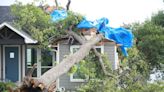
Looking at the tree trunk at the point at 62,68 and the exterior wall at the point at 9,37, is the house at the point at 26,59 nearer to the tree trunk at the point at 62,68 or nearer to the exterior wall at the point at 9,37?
the exterior wall at the point at 9,37

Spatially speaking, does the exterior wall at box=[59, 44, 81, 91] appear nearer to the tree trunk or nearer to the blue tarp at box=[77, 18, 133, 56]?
the blue tarp at box=[77, 18, 133, 56]

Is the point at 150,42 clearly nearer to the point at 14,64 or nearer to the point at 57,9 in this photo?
the point at 14,64

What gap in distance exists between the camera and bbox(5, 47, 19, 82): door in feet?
68.9

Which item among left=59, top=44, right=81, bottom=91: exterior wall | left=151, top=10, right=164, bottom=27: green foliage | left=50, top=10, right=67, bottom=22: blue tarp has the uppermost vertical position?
left=151, top=10, right=164, bottom=27: green foliage

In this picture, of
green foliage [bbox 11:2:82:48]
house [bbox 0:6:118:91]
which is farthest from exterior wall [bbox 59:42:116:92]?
green foliage [bbox 11:2:82:48]

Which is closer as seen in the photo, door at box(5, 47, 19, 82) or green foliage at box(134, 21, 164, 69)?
door at box(5, 47, 19, 82)

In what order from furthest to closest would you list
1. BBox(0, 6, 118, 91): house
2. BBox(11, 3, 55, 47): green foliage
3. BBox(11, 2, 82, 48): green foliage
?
BBox(0, 6, 118, 91): house < BBox(11, 3, 55, 47): green foliage < BBox(11, 2, 82, 48): green foliage

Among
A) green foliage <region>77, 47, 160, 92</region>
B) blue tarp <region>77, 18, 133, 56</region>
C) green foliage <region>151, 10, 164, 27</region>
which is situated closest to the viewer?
green foliage <region>77, 47, 160, 92</region>

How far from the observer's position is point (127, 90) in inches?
510

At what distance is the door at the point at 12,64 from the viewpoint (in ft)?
68.9

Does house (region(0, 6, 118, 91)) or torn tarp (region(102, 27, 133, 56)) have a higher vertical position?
torn tarp (region(102, 27, 133, 56))

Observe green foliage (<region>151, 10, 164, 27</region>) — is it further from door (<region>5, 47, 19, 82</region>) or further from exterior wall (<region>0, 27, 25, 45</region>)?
exterior wall (<region>0, 27, 25, 45</region>)

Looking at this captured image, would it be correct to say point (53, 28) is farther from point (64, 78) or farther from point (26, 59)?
point (26, 59)

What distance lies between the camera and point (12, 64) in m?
21.0
